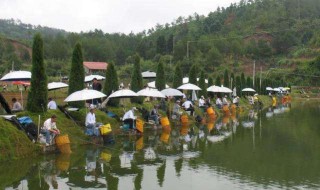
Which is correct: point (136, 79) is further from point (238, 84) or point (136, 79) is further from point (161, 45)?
point (161, 45)

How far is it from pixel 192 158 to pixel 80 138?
4.86 m

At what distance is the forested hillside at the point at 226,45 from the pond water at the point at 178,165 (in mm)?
43338

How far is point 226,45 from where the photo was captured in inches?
4333

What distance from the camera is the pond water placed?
11.0m

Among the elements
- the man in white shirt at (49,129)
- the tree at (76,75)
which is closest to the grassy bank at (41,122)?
the man in white shirt at (49,129)

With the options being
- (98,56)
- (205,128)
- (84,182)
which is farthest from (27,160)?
(98,56)

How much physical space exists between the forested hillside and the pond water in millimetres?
43338

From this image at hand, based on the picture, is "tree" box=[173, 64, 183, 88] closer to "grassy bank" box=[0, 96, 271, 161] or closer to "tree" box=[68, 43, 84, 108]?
"grassy bank" box=[0, 96, 271, 161]

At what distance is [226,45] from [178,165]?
99426mm

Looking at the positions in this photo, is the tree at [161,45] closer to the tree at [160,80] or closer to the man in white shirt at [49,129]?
the tree at [160,80]

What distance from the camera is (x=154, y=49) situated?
105 metres

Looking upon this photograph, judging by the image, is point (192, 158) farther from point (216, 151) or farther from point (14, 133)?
point (14, 133)

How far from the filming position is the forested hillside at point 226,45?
8375 centimetres

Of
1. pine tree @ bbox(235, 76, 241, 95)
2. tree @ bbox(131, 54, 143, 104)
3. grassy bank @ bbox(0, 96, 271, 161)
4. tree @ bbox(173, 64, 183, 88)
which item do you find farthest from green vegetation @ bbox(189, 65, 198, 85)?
pine tree @ bbox(235, 76, 241, 95)
